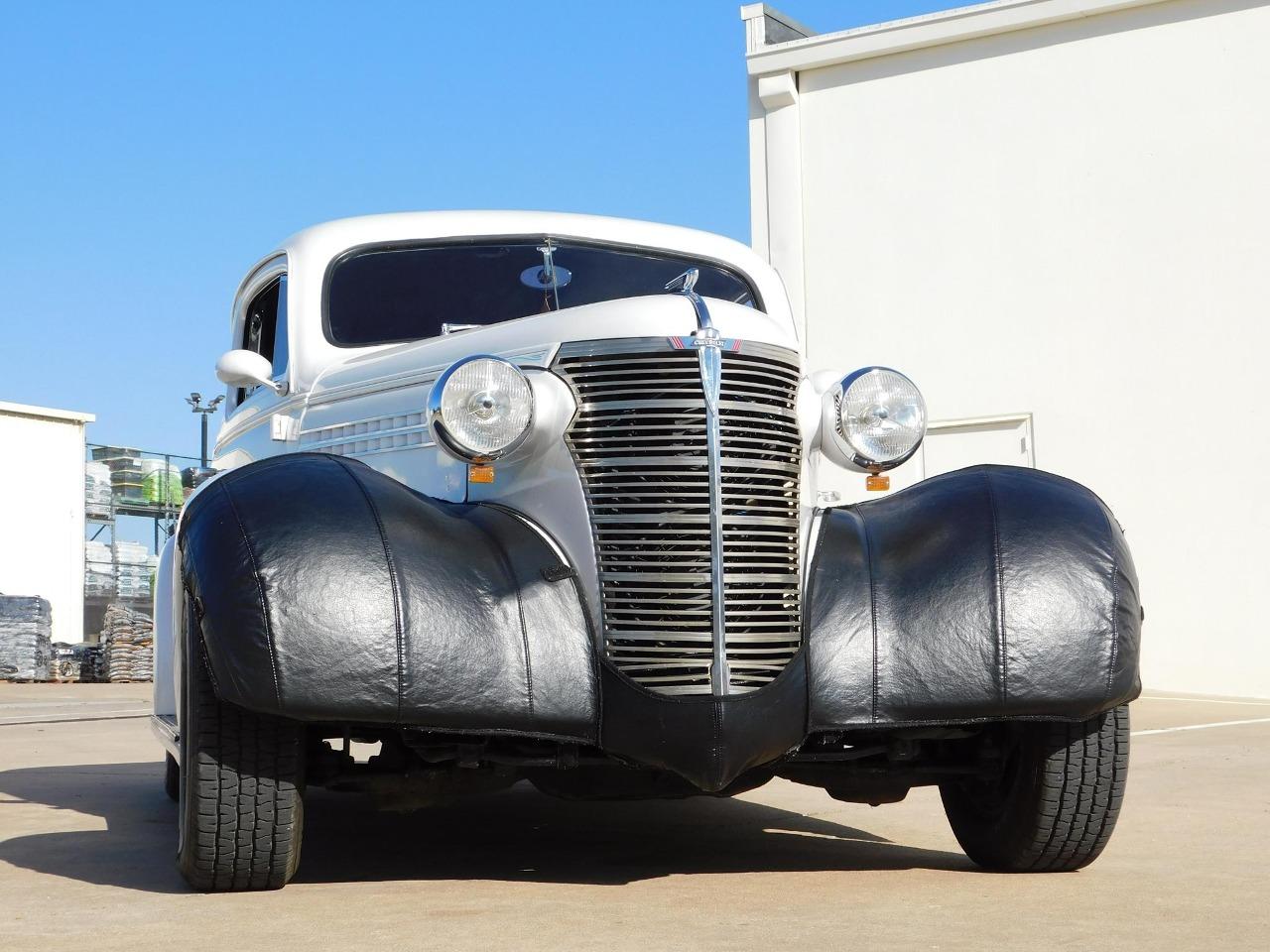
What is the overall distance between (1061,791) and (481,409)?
6.06 ft

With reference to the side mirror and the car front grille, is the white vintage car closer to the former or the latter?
the car front grille

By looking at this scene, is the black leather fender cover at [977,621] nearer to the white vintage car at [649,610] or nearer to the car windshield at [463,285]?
the white vintage car at [649,610]

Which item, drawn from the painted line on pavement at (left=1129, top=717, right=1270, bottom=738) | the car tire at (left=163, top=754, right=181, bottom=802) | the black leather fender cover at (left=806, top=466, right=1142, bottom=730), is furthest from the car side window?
the painted line on pavement at (left=1129, top=717, right=1270, bottom=738)

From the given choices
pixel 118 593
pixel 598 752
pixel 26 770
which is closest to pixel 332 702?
pixel 598 752

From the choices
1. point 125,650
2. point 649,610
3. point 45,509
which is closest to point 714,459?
point 649,610

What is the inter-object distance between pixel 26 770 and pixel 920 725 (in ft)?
17.2

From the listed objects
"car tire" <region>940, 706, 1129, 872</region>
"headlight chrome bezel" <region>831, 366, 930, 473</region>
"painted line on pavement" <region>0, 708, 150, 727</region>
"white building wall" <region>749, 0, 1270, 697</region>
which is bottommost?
"painted line on pavement" <region>0, 708, 150, 727</region>

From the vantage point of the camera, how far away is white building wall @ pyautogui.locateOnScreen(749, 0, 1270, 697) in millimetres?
14406

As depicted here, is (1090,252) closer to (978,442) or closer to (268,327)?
(978,442)

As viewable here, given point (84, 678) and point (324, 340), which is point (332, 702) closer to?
point (324, 340)

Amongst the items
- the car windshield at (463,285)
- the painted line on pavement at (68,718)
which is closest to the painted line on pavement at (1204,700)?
the painted line on pavement at (68,718)

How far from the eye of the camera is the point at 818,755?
405 centimetres

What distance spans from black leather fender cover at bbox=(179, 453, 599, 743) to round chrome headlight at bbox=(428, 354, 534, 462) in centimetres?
20

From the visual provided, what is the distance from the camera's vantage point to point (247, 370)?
555 cm
